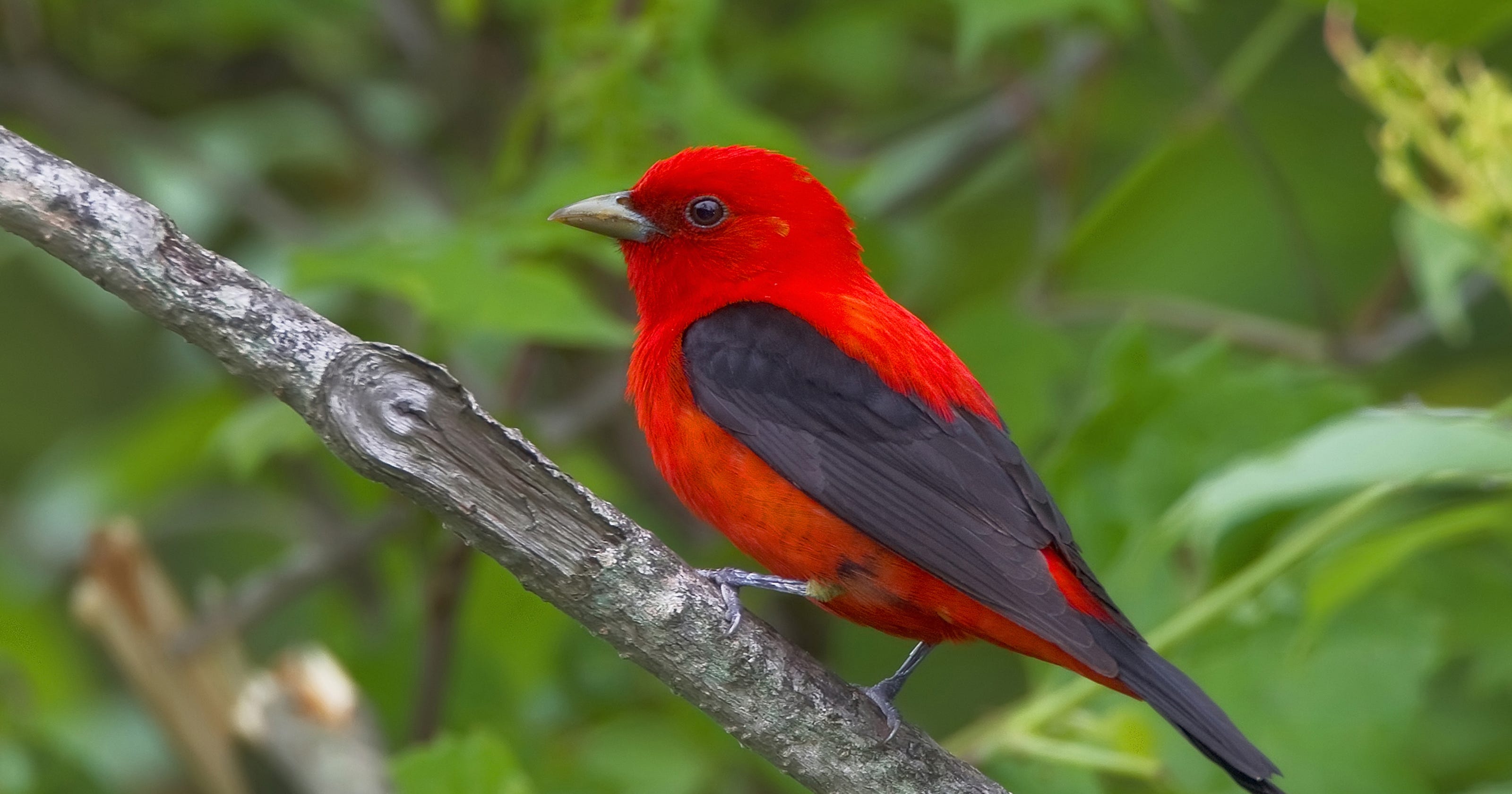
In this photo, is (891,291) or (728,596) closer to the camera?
(728,596)

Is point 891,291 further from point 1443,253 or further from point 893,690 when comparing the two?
point 893,690

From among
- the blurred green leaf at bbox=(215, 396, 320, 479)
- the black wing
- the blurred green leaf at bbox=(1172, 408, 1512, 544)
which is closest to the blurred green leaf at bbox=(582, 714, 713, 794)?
the blurred green leaf at bbox=(215, 396, 320, 479)

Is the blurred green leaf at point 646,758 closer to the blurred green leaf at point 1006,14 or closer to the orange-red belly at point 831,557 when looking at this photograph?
the orange-red belly at point 831,557

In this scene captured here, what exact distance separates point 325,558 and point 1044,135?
262 cm

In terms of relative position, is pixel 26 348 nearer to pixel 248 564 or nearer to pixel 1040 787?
pixel 248 564

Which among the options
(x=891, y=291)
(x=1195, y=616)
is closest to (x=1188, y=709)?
(x=1195, y=616)

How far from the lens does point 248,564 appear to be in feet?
20.7

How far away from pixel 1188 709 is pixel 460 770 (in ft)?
4.91

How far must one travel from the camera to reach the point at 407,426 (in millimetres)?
2084

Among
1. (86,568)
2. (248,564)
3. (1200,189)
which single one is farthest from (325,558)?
(1200,189)

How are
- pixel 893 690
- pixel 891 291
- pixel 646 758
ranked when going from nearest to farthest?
pixel 893 690 → pixel 646 758 → pixel 891 291

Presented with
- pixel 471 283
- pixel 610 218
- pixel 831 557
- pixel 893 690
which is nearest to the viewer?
pixel 893 690

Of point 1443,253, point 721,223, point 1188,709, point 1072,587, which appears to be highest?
point 1443,253

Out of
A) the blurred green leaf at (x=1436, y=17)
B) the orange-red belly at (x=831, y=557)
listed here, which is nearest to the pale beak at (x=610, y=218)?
the orange-red belly at (x=831, y=557)
